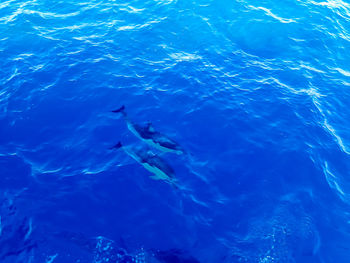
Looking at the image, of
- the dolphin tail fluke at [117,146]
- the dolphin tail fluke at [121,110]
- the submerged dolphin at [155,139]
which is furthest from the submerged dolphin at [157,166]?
the dolphin tail fluke at [121,110]

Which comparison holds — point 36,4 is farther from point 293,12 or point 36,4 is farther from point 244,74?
point 293,12

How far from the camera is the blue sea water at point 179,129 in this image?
2114 cm

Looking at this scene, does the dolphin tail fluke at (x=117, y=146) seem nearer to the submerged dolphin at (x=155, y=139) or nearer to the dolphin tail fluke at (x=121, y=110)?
the submerged dolphin at (x=155, y=139)

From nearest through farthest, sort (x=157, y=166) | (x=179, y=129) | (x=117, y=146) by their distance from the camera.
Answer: (x=157, y=166) < (x=117, y=146) < (x=179, y=129)

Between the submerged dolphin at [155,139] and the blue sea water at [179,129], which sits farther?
the submerged dolphin at [155,139]

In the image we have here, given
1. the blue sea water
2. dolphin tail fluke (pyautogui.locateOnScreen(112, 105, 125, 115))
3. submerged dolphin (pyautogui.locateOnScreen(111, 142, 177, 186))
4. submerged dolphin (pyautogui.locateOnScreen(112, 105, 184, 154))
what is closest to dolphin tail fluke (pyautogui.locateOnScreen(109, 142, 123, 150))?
the blue sea water

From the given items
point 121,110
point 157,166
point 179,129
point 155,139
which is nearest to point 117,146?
point 155,139

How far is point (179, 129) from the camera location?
27.2 meters

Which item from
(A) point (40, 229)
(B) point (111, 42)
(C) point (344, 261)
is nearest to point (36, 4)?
(B) point (111, 42)

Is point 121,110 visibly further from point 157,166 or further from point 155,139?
point 157,166

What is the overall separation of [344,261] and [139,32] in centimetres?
2798

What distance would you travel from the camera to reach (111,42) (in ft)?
113

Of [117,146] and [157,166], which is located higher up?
[157,166]

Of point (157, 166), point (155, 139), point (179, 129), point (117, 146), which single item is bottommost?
point (117, 146)
